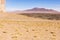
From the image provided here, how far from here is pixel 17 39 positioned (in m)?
13.8

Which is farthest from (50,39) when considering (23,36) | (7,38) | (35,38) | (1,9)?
(1,9)

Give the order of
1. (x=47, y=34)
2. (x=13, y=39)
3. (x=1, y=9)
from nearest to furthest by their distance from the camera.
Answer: (x=13, y=39), (x=47, y=34), (x=1, y=9)

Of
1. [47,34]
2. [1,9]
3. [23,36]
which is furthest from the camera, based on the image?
[1,9]

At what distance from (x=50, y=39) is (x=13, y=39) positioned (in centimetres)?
273

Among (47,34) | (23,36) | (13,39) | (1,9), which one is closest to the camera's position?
(13,39)

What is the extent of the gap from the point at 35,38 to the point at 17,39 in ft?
4.70

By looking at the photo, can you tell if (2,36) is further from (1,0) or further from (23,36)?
(1,0)

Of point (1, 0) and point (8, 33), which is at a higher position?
point (1, 0)

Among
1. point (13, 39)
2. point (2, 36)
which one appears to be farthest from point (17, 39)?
point (2, 36)

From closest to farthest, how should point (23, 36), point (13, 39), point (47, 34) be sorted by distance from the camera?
point (13, 39) < point (23, 36) < point (47, 34)

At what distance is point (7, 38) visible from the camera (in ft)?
45.9

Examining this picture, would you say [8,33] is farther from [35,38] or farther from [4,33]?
[35,38]

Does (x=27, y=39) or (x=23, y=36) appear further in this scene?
(x=23, y=36)

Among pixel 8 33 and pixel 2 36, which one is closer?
pixel 2 36
